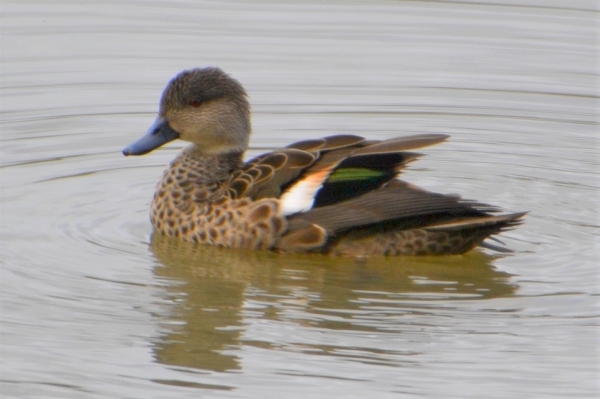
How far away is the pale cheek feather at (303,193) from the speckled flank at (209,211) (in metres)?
0.08

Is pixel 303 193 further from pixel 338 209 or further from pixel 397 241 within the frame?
pixel 397 241

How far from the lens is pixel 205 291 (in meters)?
8.65

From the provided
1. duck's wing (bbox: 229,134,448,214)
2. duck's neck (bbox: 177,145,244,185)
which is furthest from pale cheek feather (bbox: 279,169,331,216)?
duck's neck (bbox: 177,145,244,185)

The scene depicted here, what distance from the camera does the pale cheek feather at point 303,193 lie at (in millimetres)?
9289

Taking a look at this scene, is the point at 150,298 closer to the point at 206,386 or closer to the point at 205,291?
the point at 205,291

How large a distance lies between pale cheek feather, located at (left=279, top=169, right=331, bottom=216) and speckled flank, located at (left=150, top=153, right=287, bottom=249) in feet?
0.27

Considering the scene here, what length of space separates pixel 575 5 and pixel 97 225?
334 inches

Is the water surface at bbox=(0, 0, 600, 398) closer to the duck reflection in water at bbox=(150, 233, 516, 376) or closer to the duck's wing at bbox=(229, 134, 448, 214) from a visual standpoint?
the duck reflection in water at bbox=(150, 233, 516, 376)

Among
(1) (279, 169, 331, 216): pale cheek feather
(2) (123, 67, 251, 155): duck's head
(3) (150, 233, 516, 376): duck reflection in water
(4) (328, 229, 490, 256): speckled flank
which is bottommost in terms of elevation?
(3) (150, 233, 516, 376): duck reflection in water

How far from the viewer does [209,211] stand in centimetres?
962

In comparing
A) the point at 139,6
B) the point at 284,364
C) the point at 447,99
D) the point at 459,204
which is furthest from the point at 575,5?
the point at 284,364

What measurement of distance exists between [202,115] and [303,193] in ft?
4.12

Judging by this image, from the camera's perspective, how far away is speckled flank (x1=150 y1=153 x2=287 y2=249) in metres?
9.40

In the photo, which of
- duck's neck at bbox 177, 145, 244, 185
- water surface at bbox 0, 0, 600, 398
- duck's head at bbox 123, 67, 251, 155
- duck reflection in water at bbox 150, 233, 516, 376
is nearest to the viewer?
water surface at bbox 0, 0, 600, 398
